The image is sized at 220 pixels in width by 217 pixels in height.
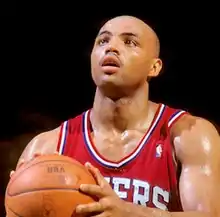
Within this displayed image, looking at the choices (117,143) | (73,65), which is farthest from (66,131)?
(73,65)

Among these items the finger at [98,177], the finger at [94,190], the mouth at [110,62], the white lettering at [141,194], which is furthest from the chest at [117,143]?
the finger at [94,190]

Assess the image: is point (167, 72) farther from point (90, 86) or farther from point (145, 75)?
point (145, 75)

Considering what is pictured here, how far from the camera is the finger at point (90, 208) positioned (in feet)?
5.15

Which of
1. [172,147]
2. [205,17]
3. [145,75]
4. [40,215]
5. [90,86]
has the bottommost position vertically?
[40,215]

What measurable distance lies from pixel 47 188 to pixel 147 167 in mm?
493

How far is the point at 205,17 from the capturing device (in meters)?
3.21

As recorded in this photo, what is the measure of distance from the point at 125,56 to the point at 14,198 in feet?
2.06

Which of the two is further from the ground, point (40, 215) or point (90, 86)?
point (90, 86)

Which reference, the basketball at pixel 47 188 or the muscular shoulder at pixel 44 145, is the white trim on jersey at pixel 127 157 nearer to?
the muscular shoulder at pixel 44 145

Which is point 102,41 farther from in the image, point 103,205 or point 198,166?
point 103,205

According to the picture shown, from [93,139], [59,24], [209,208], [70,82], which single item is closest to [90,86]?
[70,82]

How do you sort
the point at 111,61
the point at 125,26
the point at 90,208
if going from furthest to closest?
the point at 125,26, the point at 111,61, the point at 90,208

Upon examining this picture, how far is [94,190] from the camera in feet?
5.24

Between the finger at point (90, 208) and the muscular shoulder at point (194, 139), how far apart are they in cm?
50
